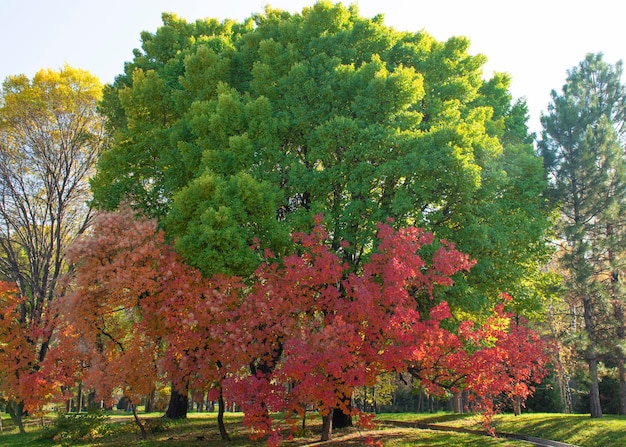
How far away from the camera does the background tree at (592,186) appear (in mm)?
20734

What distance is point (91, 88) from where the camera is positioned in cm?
2431

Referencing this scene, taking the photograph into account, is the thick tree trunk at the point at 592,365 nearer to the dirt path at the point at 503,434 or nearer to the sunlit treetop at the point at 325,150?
the dirt path at the point at 503,434

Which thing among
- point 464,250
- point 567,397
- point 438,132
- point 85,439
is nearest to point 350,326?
point 464,250

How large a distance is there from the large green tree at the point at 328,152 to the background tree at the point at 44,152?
24.4ft

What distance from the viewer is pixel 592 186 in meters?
21.7

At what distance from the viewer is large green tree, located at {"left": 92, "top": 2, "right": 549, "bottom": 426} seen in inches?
557

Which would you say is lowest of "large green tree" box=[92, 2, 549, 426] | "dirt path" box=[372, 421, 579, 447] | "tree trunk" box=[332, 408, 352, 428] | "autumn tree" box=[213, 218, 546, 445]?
"dirt path" box=[372, 421, 579, 447]

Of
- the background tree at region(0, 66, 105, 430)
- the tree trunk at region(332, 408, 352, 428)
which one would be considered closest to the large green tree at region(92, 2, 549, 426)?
the tree trunk at region(332, 408, 352, 428)

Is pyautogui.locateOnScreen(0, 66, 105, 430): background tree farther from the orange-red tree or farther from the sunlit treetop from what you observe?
the orange-red tree

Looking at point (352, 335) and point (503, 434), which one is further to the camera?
point (503, 434)

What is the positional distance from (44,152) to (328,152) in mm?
16788

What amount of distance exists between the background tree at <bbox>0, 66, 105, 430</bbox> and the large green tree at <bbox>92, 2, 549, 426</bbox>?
7.45 meters

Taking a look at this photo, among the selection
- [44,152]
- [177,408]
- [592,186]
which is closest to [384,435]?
[177,408]

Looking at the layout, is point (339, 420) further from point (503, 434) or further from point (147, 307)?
point (147, 307)
